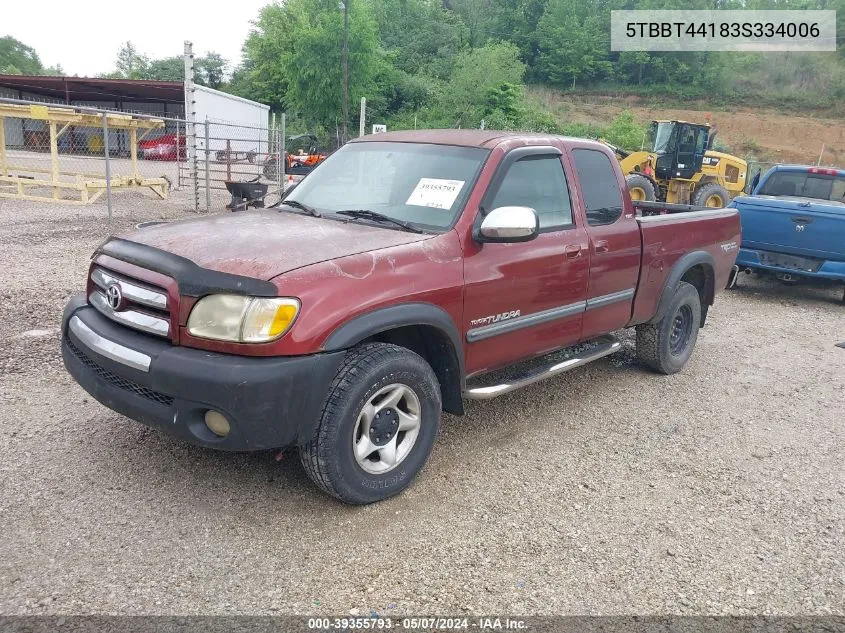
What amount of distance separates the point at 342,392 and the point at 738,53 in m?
91.1

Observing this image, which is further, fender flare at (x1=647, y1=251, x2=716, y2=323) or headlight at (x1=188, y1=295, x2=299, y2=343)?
fender flare at (x1=647, y1=251, x2=716, y2=323)

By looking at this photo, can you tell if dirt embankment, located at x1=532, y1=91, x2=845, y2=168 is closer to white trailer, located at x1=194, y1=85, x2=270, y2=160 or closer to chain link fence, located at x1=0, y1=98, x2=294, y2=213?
white trailer, located at x1=194, y1=85, x2=270, y2=160

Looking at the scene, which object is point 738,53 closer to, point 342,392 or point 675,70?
point 675,70

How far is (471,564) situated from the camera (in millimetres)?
2928

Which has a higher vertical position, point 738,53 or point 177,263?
point 738,53

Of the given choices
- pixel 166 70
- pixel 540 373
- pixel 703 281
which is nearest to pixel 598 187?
pixel 540 373

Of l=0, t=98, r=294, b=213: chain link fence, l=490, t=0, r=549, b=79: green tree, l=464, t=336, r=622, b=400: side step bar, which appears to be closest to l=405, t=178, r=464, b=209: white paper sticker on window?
l=464, t=336, r=622, b=400: side step bar

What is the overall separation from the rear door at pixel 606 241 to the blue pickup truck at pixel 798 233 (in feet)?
16.5

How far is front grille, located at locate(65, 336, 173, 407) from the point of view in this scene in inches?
117

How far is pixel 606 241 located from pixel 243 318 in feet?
8.88

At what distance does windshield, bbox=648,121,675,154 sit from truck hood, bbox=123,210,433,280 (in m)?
14.6

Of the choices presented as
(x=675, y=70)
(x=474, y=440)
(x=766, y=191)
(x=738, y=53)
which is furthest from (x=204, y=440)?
(x=738, y=53)

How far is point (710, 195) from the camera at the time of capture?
16047 millimetres

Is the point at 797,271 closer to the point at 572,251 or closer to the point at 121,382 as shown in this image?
the point at 572,251
